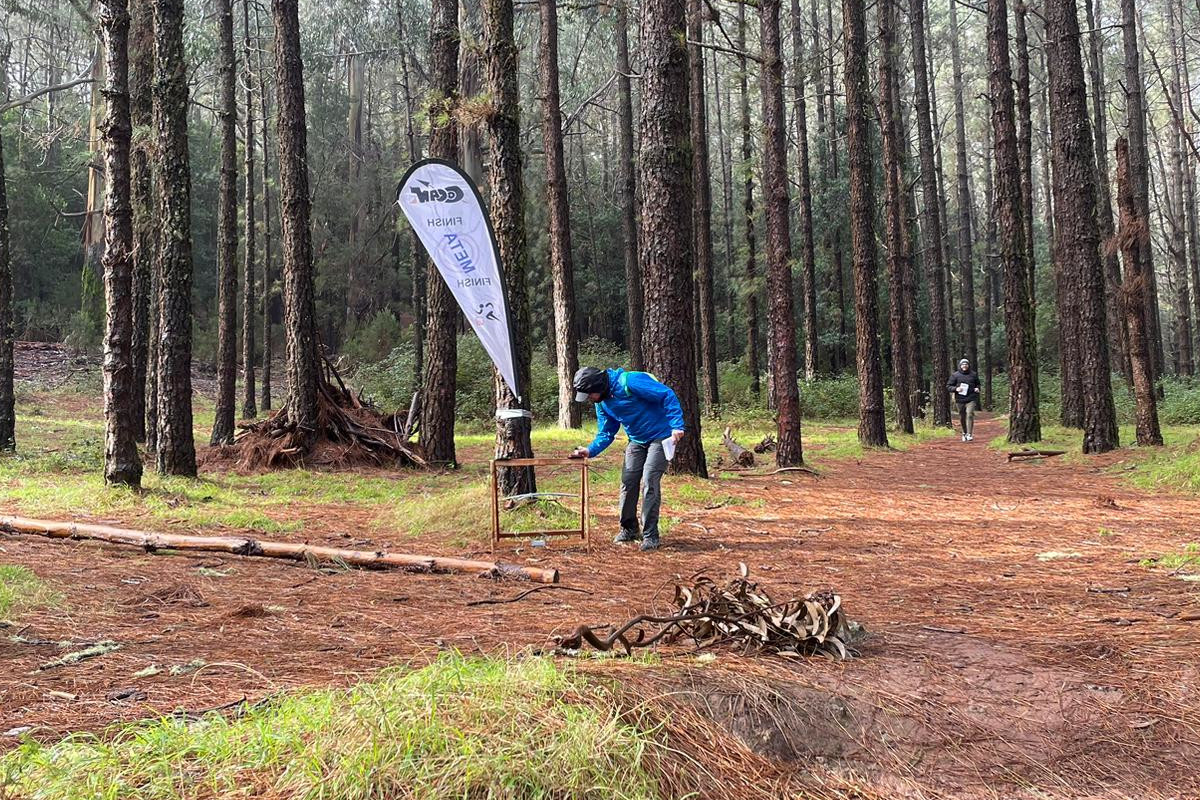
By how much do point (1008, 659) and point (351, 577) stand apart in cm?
409

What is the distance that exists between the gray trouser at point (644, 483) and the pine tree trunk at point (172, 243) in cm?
629

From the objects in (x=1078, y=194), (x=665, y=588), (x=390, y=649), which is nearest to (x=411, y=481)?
(x=665, y=588)

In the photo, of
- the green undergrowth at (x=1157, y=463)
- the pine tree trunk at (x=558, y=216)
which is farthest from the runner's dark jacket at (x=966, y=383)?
the pine tree trunk at (x=558, y=216)

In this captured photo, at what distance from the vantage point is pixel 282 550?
6.57 metres

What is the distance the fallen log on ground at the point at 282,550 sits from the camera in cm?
614

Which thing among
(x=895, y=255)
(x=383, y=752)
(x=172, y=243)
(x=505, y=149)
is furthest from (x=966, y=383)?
(x=383, y=752)

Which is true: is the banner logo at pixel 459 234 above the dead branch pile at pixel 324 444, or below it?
above

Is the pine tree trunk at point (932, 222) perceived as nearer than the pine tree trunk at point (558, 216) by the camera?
No

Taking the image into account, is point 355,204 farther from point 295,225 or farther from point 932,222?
point 295,225

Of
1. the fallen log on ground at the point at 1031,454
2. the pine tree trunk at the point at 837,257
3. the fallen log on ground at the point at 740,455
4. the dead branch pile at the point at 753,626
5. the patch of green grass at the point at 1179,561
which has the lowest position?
the patch of green grass at the point at 1179,561

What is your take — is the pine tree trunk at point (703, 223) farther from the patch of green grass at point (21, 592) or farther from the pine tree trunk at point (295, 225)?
the patch of green grass at point (21, 592)

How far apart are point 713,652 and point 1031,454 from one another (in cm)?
1195

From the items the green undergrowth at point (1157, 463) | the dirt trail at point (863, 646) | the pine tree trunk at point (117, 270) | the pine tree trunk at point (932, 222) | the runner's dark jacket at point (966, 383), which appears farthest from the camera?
Result: the pine tree trunk at point (932, 222)

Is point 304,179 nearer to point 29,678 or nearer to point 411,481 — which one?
point 411,481
